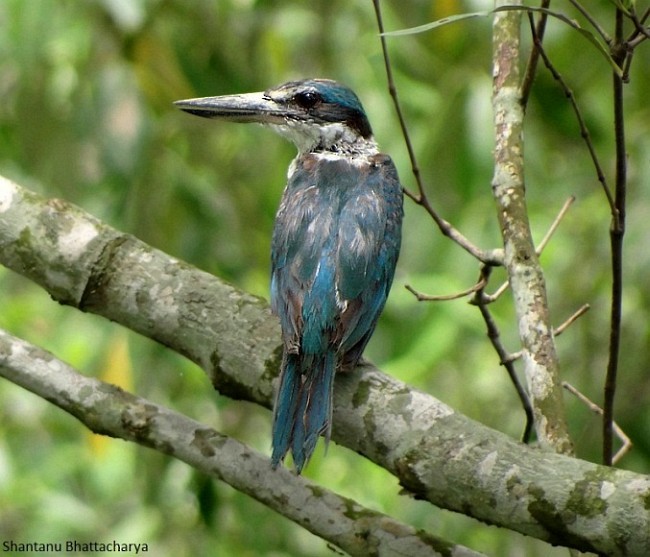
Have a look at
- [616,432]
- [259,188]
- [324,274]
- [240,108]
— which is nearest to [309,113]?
[240,108]

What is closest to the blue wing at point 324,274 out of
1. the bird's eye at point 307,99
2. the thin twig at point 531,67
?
the bird's eye at point 307,99

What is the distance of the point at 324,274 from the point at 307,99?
92 centimetres

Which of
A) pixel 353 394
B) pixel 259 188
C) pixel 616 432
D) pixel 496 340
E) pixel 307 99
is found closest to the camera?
pixel 353 394

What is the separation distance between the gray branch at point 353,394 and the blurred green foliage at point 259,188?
99 centimetres

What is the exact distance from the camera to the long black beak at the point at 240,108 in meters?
3.40

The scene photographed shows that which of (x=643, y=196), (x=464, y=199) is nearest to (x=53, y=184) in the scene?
(x=464, y=199)

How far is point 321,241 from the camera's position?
3127 millimetres

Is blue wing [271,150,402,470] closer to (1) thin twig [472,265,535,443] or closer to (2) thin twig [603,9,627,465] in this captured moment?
(1) thin twig [472,265,535,443]

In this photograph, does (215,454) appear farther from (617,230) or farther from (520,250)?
(617,230)

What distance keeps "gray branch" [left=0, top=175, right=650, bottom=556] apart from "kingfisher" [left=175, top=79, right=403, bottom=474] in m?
0.08

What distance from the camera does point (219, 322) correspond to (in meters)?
2.63

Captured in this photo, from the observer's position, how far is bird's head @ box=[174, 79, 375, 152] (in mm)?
3586

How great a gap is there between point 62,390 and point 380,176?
138 centimetres

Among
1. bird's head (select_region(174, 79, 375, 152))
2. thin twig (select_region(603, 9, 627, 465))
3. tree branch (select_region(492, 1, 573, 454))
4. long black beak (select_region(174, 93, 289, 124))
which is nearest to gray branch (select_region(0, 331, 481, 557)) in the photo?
tree branch (select_region(492, 1, 573, 454))
